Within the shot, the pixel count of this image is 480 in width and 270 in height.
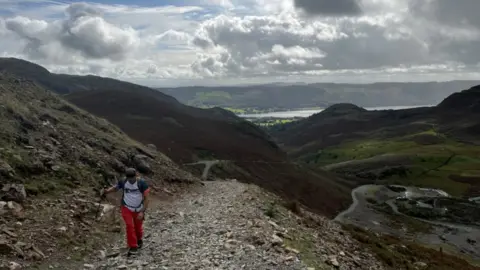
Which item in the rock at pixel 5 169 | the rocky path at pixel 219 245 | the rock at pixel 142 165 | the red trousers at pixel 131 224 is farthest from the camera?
the rock at pixel 142 165

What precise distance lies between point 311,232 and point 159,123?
171m

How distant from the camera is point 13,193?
22891 mm

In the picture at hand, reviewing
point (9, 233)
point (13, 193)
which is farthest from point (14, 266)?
point (13, 193)

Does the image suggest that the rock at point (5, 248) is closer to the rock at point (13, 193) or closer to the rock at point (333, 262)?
the rock at point (13, 193)

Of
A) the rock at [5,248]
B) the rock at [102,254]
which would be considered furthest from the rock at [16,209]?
the rock at [102,254]

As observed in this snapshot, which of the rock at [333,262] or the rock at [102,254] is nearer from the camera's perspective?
the rock at [102,254]

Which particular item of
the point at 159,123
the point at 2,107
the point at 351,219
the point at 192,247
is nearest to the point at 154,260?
the point at 192,247

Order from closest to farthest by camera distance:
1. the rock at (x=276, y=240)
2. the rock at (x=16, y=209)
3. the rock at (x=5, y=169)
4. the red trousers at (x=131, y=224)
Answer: the red trousers at (x=131, y=224)
the rock at (x=16, y=209)
the rock at (x=276, y=240)
the rock at (x=5, y=169)

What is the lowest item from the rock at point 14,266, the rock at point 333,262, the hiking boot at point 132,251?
the rock at point 333,262

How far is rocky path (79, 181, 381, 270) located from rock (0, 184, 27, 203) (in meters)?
6.06

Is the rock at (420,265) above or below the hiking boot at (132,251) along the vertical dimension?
below

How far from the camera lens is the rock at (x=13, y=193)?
22516mm

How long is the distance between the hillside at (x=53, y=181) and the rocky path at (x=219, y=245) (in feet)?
7.39

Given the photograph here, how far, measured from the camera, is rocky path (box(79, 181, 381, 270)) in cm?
1772
